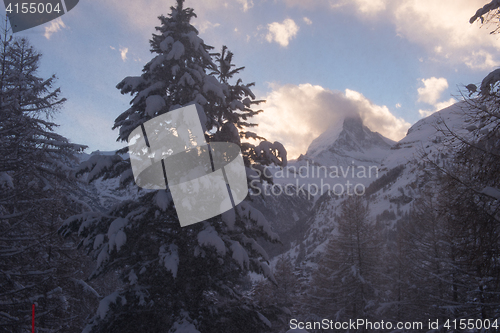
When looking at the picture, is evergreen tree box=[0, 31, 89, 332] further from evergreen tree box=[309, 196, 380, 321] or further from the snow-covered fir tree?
evergreen tree box=[309, 196, 380, 321]

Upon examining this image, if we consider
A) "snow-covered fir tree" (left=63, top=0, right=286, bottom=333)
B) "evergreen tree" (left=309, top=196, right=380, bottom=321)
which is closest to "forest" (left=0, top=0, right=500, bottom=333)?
"snow-covered fir tree" (left=63, top=0, right=286, bottom=333)

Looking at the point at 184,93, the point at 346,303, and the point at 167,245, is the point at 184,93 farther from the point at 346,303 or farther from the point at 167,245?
the point at 346,303

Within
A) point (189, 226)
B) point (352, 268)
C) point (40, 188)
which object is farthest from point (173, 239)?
point (352, 268)

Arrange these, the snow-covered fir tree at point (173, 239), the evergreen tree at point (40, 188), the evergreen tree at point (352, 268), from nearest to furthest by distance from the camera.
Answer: the snow-covered fir tree at point (173, 239) < the evergreen tree at point (40, 188) < the evergreen tree at point (352, 268)

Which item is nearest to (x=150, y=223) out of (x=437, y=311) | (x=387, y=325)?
(x=437, y=311)

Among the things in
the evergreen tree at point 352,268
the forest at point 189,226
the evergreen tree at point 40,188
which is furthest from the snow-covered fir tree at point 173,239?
the evergreen tree at point 352,268

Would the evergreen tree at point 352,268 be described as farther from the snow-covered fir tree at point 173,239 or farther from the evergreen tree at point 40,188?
the evergreen tree at point 40,188

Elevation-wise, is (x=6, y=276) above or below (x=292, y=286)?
above

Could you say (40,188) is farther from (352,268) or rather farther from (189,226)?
(352,268)

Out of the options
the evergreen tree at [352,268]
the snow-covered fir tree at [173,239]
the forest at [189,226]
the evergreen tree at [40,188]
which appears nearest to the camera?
the forest at [189,226]
